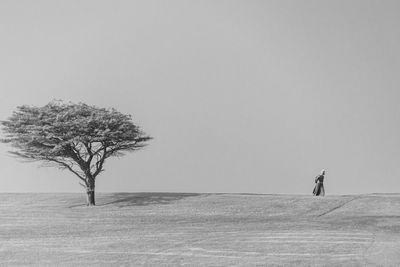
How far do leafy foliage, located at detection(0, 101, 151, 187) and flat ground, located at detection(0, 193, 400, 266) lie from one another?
4.61 metres

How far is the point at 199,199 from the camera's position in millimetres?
56188

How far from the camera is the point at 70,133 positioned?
175 ft

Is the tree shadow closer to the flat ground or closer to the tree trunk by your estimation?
the flat ground

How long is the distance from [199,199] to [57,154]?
495 inches

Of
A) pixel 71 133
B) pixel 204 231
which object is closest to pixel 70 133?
pixel 71 133

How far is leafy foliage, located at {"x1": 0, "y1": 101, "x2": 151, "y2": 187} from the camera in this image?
53719 mm

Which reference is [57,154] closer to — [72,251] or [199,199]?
[199,199]

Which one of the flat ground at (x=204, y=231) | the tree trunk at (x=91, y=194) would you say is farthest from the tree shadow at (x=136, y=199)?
the tree trunk at (x=91, y=194)

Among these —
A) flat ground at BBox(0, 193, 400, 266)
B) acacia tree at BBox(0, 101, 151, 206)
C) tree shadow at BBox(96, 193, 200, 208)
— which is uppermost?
acacia tree at BBox(0, 101, 151, 206)

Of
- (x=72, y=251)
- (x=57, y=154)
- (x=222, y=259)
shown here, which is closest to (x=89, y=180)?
(x=57, y=154)

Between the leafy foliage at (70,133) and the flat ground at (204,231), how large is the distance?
181 inches

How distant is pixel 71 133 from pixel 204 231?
21.2 m

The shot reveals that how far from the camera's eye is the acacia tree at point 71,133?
2116 inches

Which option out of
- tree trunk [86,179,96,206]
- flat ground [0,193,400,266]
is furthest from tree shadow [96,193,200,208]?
tree trunk [86,179,96,206]
